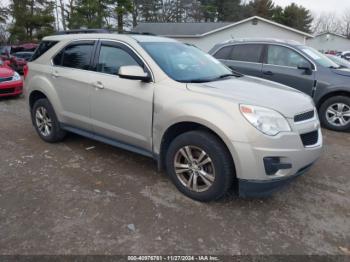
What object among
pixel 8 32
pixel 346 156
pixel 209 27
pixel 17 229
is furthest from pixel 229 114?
pixel 8 32

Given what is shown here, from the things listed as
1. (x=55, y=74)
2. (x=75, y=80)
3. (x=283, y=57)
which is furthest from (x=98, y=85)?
(x=283, y=57)

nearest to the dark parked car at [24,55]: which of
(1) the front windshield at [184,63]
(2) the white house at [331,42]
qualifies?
(1) the front windshield at [184,63]

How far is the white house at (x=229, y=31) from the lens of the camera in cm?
2372

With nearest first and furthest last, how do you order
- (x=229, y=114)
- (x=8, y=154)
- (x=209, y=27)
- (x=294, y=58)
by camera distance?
(x=229, y=114)
(x=8, y=154)
(x=294, y=58)
(x=209, y=27)

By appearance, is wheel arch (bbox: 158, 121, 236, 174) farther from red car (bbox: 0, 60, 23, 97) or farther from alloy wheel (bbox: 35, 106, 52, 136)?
red car (bbox: 0, 60, 23, 97)

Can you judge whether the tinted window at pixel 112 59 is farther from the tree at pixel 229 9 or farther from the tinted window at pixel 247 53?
the tree at pixel 229 9

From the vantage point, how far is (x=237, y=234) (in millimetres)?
2826

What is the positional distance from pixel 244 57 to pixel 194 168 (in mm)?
4691

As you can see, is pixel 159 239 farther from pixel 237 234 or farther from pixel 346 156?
pixel 346 156

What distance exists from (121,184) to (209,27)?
25.0 m

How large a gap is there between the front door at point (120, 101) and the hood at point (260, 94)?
62cm

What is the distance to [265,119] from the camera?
114 inches

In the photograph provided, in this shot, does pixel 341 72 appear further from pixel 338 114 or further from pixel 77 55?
pixel 77 55

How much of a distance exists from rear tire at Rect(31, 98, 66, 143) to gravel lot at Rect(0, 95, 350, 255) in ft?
1.79
